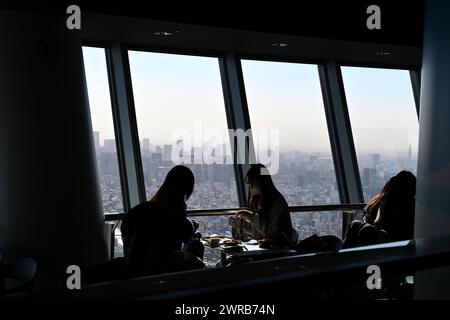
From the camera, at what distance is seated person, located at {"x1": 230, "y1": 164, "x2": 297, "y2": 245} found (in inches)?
172

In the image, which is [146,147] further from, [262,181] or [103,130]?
[262,181]

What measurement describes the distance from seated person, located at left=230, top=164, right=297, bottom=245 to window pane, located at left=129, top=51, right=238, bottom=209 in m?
1.92

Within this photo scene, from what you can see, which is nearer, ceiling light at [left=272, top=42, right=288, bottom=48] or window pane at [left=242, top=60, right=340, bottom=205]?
ceiling light at [left=272, top=42, right=288, bottom=48]

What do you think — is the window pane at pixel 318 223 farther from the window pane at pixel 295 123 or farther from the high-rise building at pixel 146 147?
the high-rise building at pixel 146 147

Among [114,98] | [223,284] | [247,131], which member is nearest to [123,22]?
[114,98]

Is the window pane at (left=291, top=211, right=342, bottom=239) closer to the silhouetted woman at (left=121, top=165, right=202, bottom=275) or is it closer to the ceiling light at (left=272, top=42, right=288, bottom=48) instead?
the ceiling light at (left=272, top=42, right=288, bottom=48)

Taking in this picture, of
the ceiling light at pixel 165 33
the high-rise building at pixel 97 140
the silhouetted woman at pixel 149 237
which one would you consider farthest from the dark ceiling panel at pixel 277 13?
the silhouetted woman at pixel 149 237

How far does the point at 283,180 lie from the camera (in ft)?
23.2

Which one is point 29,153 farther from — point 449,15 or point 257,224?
point 449,15

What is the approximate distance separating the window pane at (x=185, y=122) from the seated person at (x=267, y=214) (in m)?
1.92

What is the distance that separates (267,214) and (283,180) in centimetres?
267

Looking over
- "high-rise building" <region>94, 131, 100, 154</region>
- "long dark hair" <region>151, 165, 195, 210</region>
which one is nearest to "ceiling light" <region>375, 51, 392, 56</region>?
"high-rise building" <region>94, 131, 100, 154</region>

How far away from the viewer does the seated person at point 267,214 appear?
14.3ft

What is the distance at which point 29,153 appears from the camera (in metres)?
4.32
